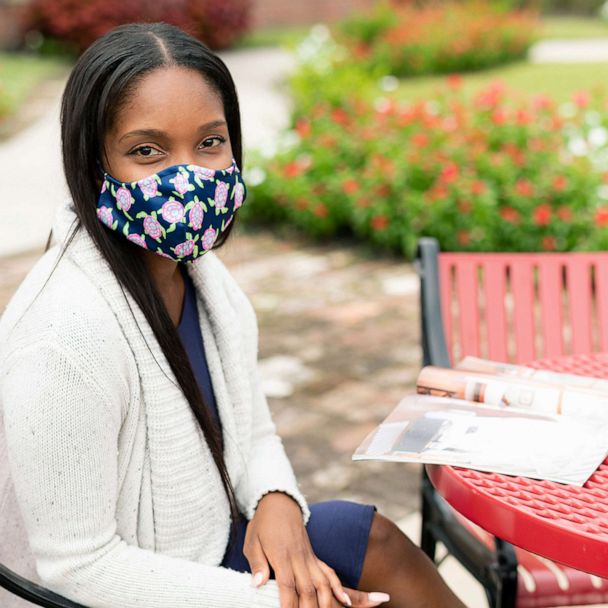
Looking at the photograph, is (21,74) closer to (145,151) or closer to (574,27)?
(145,151)

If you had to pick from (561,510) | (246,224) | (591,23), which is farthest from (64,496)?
(591,23)

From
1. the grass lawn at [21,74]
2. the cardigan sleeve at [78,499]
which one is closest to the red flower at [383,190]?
the cardigan sleeve at [78,499]

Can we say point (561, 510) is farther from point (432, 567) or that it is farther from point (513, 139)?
point (513, 139)

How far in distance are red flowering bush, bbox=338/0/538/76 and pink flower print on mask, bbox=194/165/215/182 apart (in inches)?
534

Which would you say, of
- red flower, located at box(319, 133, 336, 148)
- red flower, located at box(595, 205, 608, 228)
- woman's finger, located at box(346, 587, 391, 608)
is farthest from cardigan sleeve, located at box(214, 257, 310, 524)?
red flower, located at box(319, 133, 336, 148)

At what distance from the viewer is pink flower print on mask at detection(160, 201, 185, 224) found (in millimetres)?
1619

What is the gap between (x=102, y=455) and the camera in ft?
4.92

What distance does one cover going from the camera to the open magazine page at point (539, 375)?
A: 193cm

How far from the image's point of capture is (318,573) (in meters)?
1.64

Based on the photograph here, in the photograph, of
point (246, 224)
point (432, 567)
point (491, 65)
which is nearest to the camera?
point (432, 567)

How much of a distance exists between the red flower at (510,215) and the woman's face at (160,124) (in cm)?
412

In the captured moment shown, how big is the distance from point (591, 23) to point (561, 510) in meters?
27.1

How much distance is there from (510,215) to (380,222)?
2.61ft

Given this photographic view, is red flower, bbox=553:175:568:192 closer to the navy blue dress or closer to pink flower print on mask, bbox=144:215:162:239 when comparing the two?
the navy blue dress
